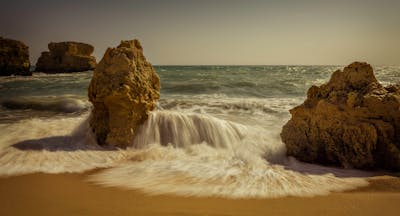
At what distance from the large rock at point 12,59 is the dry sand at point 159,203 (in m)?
38.7

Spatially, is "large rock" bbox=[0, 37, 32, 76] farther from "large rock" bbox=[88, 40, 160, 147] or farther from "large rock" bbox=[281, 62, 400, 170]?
"large rock" bbox=[281, 62, 400, 170]

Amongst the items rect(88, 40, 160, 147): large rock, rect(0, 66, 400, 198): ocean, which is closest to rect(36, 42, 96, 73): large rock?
rect(0, 66, 400, 198): ocean

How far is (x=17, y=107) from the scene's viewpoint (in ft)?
31.3

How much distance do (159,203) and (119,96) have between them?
2.40 meters

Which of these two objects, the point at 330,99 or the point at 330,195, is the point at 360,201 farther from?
the point at 330,99

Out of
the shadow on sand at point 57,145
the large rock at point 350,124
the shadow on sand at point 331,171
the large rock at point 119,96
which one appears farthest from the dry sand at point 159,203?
the large rock at point 119,96

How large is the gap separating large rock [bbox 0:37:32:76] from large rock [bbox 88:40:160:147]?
1445 inches

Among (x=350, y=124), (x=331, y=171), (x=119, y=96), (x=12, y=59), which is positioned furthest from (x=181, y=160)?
(x=12, y=59)

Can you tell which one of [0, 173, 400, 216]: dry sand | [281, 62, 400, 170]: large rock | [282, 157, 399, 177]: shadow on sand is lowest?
[282, 157, 399, 177]: shadow on sand

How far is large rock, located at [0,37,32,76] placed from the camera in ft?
115

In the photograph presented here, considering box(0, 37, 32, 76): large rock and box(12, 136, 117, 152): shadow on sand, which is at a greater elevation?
box(0, 37, 32, 76): large rock

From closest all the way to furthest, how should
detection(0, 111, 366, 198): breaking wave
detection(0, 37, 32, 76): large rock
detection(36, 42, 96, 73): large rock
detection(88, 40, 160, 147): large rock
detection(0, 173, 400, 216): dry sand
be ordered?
detection(0, 173, 400, 216): dry sand
detection(0, 111, 366, 198): breaking wave
detection(88, 40, 160, 147): large rock
detection(0, 37, 32, 76): large rock
detection(36, 42, 96, 73): large rock

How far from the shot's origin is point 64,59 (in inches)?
1788

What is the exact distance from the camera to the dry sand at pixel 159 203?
217 centimetres
